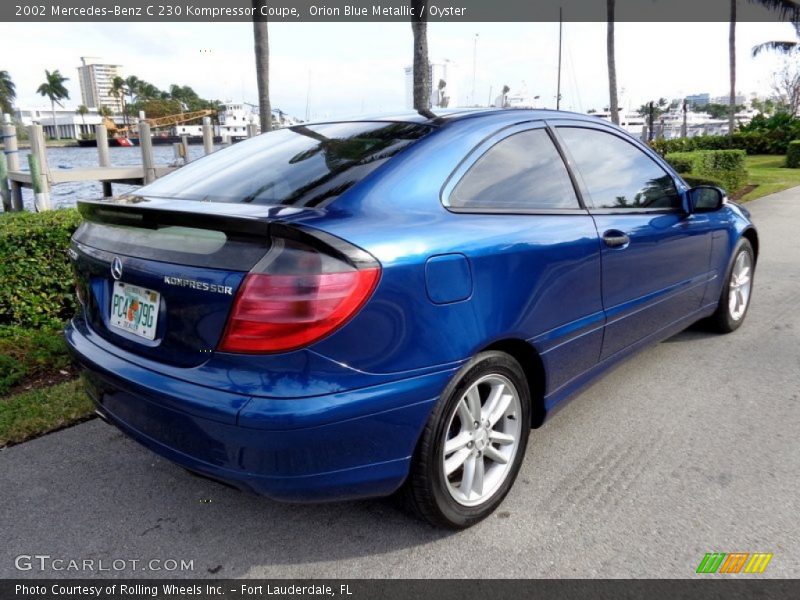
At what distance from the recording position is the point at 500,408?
266 cm

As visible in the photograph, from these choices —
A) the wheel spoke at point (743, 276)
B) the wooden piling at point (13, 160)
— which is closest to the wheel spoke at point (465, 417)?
the wheel spoke at point (743, 276)

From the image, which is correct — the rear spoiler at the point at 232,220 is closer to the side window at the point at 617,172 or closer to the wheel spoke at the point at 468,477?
the wheel spoke at the point at 468,477

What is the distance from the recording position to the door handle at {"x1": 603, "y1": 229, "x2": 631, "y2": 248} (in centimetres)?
312

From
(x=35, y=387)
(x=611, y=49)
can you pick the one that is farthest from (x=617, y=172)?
(x=611, y=49)

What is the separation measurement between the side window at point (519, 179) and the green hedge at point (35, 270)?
11.6 ft

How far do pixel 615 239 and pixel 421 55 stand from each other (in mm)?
7907

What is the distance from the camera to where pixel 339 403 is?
6.71 feet

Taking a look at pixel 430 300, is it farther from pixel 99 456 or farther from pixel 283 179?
pixel 99 456

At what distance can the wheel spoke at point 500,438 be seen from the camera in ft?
8.71

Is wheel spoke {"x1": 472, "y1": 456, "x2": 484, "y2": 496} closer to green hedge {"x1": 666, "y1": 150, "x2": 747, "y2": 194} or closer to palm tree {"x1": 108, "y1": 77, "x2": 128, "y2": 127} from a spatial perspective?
green hedge {"x1": 666, "y1": 150, "x2": 747, "y2": 194}

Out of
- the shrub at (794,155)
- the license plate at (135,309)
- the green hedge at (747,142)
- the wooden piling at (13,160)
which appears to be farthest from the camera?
the green hedge at (747,142)

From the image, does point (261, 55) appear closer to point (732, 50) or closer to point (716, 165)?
point (716, 165)

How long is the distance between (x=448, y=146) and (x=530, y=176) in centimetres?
49

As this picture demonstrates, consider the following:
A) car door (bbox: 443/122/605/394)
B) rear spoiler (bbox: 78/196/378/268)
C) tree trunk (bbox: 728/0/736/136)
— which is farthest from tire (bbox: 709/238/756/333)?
tree trunk (bbox: 728/0/736/136)
